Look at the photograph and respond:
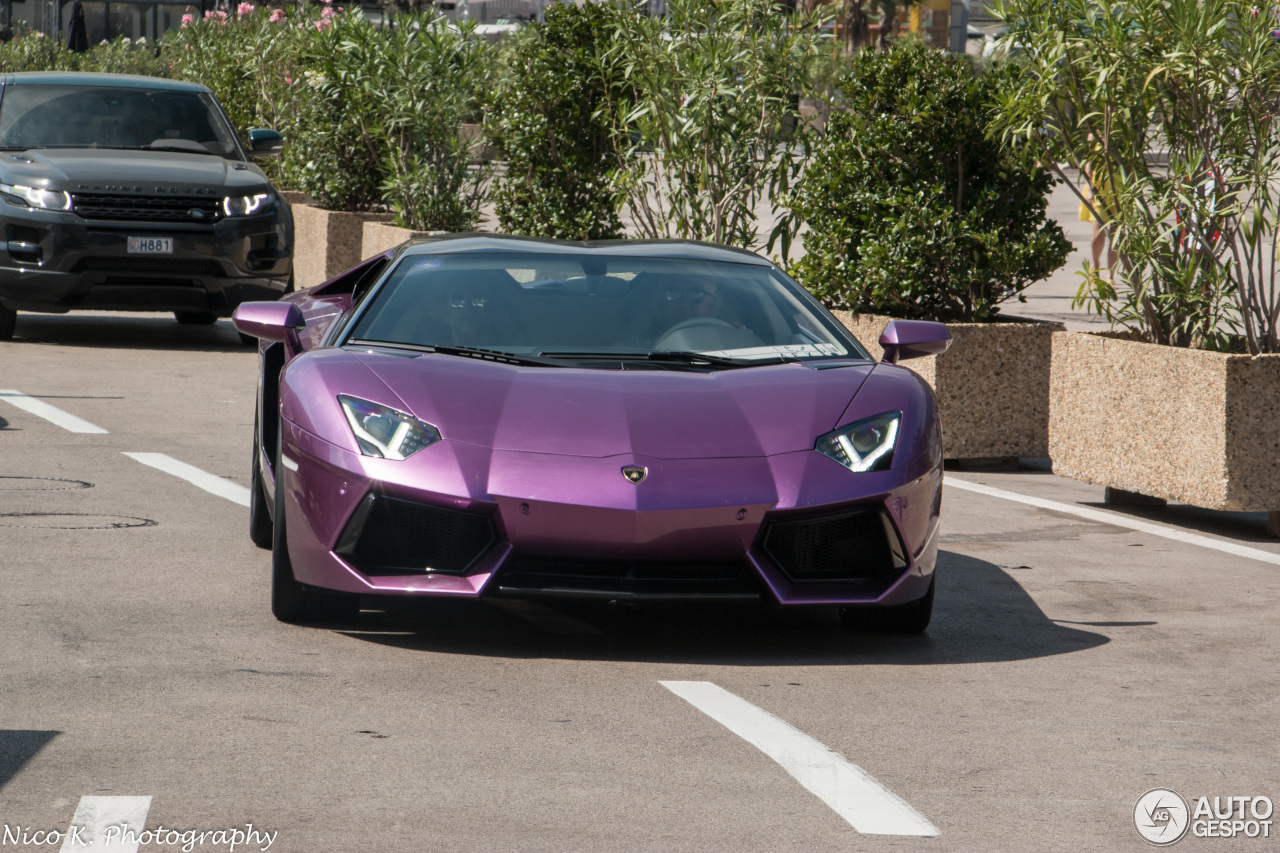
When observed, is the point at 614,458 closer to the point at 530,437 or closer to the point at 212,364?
the point at 530,437

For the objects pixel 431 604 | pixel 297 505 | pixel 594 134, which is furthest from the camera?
pixel 594 134

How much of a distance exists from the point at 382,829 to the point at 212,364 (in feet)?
30.1

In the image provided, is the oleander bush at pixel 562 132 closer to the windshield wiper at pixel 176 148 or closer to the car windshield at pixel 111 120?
the car windshield at pixel 111 120

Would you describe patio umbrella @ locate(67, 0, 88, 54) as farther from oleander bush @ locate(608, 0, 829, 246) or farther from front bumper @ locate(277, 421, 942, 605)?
front bumper @ locate(277, 421, 942, 605)

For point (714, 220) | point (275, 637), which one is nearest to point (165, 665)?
point (275, 637)

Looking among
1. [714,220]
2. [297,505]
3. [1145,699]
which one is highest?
[714,220]

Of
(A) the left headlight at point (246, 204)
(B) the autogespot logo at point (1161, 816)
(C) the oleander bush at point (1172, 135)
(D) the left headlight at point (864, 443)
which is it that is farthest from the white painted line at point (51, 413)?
(B) the autogespot logo at point (1161, 816)

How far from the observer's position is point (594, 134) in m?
14.0

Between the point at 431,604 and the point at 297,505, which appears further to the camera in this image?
the point at 431,604

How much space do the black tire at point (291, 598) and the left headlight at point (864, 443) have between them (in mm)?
1452

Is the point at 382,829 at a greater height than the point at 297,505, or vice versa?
the point at 297,505

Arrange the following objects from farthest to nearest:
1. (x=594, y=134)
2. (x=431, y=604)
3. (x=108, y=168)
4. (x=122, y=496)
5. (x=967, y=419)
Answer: (x=594, y=134)
(x=108, y=168)
(x=967, y=419)
(x=122, y=496)
(x=431, y=604)

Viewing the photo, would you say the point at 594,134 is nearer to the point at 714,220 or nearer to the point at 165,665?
the point at 714,220

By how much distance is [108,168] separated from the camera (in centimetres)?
1277
